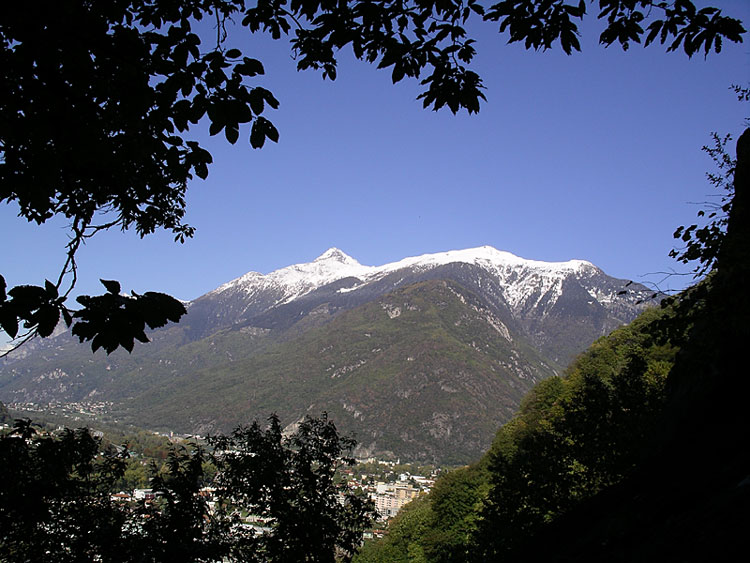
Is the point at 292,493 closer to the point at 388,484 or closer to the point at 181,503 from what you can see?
the point at 181,503

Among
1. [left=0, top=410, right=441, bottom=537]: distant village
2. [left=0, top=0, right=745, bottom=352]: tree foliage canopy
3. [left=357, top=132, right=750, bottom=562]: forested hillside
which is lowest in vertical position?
[left=0, top=410, right=441, bottom=537]: distant village

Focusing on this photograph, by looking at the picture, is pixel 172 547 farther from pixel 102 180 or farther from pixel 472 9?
pixel 472 9

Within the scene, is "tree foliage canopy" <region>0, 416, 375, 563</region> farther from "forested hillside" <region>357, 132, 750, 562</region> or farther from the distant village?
"forested hillside" <region>357, 132, 750, 562</region>

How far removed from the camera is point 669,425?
8.75 meters

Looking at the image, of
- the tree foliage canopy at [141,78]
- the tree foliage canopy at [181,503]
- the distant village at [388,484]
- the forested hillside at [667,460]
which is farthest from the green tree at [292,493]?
the tree foliage canopy at [141,78]

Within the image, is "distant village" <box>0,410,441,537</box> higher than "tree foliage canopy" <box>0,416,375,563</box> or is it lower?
lower

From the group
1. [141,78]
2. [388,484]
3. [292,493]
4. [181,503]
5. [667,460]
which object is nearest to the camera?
[141,78]

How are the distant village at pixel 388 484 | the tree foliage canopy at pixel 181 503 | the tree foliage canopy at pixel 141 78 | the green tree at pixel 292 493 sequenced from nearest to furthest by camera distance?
the tree foliage canopy at pixel 141 78, the tree foliage canopy at pixel 181 503, the green tree at pixel 292 493, the distant village at pixel 388 484

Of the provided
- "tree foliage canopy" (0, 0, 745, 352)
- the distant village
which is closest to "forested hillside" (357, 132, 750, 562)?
"tree foliage canopy" (0, 0, 745, 352)

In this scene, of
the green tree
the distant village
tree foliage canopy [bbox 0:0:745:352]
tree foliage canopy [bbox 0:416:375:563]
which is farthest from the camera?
the distant village

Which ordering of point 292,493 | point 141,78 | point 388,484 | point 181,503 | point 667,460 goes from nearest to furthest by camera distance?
point 141,78, point 667,460, point 181,503, point 292,493, point 388,484

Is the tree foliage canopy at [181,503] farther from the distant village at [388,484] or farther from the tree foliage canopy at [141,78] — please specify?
the tree foliage canopy at [141,78]

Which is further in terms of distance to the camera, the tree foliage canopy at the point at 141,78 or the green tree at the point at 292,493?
the green tree at the point at 292,493

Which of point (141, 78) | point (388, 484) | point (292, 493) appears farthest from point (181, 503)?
point (388, 484)
